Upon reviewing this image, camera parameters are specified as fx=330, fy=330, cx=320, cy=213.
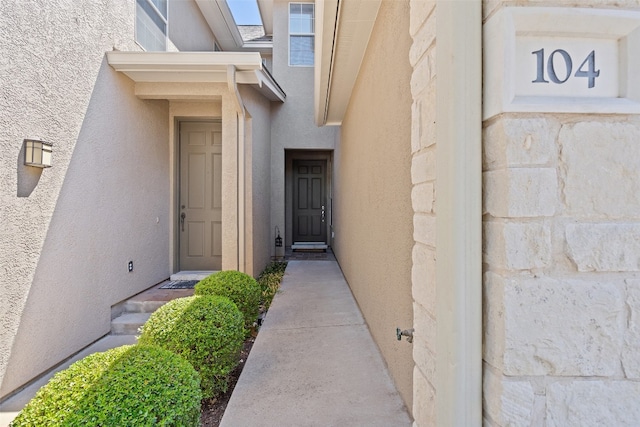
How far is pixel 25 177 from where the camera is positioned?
9.05 feet

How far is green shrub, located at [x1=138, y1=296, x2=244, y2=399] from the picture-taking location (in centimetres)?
238

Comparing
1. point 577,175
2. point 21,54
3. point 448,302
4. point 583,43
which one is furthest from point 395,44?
point 21,54

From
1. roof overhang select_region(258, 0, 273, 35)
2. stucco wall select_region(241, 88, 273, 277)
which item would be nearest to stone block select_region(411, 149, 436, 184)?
stucco wall select_region(241, 88, 273, 277)

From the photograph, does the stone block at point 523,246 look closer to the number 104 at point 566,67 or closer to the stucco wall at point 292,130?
the number 104 at point 566,67

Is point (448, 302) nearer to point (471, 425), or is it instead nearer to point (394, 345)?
point (471, 425)

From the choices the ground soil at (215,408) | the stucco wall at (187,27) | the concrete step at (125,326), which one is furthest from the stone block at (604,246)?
the stucco wall at (187,27)

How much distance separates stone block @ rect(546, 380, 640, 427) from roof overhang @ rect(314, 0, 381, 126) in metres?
2.78

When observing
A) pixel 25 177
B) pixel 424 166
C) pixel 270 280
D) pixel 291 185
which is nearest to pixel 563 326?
pixel 424 166

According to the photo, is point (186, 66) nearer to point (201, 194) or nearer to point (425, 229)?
point (201, 194)

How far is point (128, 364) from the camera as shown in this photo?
1.69 meters

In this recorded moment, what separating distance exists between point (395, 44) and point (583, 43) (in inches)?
61.0

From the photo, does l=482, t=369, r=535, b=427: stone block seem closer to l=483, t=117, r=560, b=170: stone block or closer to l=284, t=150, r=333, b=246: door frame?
l=483, t=117, r=560, b=170: stone block

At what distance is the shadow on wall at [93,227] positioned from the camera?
112 inches

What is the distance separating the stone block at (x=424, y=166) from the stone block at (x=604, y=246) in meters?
0.41
